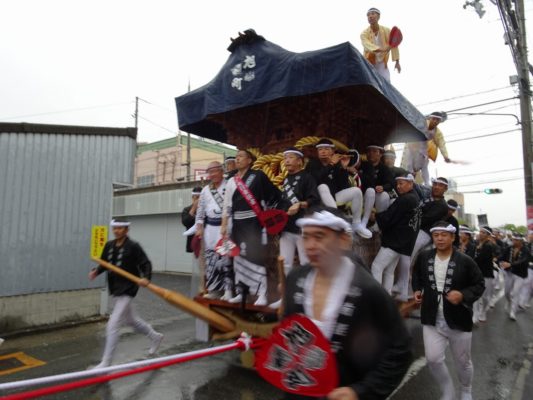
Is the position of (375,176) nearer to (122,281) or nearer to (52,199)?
(122,281)

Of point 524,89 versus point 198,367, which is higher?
point 524,89

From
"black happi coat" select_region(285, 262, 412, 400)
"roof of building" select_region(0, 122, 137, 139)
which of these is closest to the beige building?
"roof of building" select_region(0, 122, 137, 139)

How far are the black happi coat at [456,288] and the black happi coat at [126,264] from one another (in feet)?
11.1

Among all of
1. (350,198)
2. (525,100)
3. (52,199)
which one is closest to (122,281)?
(350,198)

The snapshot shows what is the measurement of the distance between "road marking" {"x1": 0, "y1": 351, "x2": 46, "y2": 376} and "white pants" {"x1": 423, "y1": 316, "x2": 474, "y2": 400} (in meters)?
5.13

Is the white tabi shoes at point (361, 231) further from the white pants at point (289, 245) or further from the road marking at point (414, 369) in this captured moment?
the road marking at point (414, 369)

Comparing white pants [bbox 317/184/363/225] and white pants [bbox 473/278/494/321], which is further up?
white pants [bbox 317/184/363/225]

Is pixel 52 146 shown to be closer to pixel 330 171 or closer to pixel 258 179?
pixel 258 179

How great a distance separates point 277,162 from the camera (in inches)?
214

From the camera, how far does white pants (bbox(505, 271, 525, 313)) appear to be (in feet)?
30.5

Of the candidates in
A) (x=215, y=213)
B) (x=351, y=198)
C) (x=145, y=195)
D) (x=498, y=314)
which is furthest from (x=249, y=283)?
(x=145, y=195)

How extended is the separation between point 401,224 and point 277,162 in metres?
1.86

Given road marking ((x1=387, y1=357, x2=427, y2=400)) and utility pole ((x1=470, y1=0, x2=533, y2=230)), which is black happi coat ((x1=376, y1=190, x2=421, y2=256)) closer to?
road marking ((x1=387, y1=357, x2=427, y2=400))

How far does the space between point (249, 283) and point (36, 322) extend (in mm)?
5062
